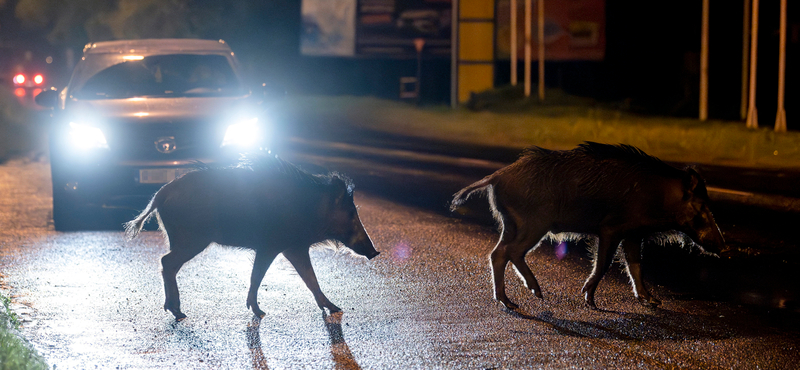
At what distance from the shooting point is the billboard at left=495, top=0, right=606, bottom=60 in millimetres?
25328

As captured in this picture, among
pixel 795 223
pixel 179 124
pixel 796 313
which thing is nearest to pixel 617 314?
pixel 796 313

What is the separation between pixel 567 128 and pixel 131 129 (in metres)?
10.6

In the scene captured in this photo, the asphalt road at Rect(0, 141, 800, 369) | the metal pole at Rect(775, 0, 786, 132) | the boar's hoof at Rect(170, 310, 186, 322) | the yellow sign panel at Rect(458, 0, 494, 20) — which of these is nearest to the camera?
the asphalt road at Rect(0, 141, 800, 369)

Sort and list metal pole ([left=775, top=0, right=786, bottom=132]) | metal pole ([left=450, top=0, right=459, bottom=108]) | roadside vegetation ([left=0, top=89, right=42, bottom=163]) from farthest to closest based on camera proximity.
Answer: metal pole ([left=450, top=0, right=459, bottom=108]) → metal pole ([left=775, top=0, right=786, bottom=132]) → roadside vegetation ([left=0, top=89, right=42, bottom=163])

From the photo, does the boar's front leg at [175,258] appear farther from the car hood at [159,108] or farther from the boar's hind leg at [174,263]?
the car hood at [159,108]

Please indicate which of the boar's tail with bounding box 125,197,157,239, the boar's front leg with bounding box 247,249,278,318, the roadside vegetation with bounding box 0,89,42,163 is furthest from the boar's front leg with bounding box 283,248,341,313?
the roadside vegetation with bounding box 0,89,42,163

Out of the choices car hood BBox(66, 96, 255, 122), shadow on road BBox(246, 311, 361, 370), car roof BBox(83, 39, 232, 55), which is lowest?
shadow on road BBox(246, 311, 361, 370)

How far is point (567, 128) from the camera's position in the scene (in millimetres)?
18219

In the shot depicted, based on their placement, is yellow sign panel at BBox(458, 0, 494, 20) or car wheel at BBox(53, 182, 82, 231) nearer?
car wheel at BBox(53, 182, 82, 231)

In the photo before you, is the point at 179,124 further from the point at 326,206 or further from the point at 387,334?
the point at 387,334

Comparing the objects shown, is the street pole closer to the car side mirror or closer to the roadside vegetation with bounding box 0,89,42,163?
the roadside vegetation with bounding box 0,89,42,163

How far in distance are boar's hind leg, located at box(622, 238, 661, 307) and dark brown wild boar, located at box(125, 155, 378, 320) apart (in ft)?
5.51

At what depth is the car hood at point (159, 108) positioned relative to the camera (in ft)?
30.8

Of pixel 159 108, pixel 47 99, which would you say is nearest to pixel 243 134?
pixel 159 108
